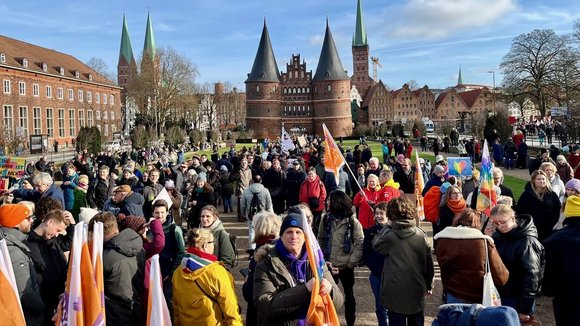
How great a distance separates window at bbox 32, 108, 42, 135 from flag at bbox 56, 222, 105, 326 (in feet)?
176

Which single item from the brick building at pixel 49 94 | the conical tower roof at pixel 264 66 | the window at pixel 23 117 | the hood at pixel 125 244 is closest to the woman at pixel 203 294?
the hood at pixel 125 244

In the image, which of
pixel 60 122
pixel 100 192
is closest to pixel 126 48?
pixel 60 122

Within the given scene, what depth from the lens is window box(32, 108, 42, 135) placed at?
51709 mm

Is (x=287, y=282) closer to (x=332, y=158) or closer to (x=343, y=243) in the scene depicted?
(x=343, y=243)

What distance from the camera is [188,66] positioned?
5656 centimetres

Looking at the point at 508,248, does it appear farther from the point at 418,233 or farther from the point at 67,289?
the point at 67,289

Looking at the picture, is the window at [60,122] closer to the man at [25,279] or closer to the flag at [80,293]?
the man at [25,279]

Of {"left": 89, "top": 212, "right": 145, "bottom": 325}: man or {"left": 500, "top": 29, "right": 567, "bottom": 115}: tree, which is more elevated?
{"left": 500, "top": 29, "right": 567, "bottom": 115}: tree

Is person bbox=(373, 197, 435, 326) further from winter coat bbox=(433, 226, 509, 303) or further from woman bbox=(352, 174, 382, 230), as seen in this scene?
woman bbox=(352, 174, 382, 230)

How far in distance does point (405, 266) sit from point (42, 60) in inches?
2336

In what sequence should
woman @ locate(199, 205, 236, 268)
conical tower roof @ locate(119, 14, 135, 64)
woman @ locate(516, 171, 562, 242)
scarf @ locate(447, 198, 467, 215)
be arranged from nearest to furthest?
1. woman @ locate(199, 205, 236, 268)
2. woman @ locate(516, 171, 562, 242)
3. scarf @ locate(447, 198, 467, 215)
4. conical tower roof @ locate(119, 14, 135, 64)

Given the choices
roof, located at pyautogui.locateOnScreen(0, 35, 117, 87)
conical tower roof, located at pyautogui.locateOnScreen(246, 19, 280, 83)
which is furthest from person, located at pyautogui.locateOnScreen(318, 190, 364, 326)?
conical tower roof, located at pyautogui.locateOnScreen(246, 19, 280, 83)

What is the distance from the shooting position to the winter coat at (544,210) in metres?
6.54

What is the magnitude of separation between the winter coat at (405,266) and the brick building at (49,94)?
41.8 meters
